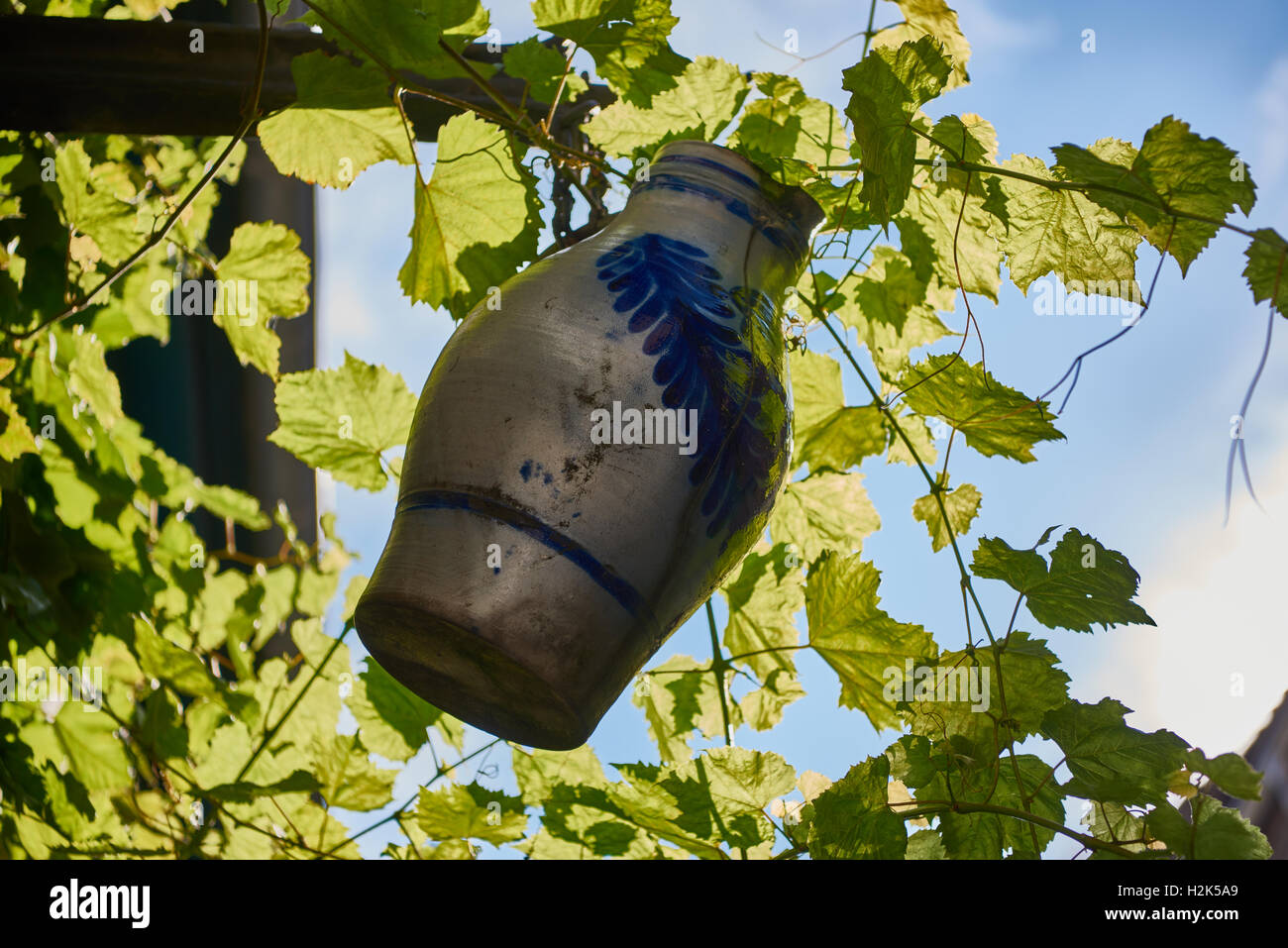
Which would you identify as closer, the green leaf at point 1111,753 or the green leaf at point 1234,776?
the green leaf at point 1234,776

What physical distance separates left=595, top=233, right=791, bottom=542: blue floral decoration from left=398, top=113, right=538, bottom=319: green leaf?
0.54 ft

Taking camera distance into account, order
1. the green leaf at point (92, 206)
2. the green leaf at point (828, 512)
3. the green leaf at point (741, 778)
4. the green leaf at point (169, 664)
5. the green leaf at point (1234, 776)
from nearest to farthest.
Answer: the green leaf at point (1234, 776), the green leaf at point (741, 778), the green leaf at point (828, 512), the green leaf at point (92, 206), the green leaf at point (169, 664)

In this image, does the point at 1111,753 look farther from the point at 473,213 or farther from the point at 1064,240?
the point at 473,213

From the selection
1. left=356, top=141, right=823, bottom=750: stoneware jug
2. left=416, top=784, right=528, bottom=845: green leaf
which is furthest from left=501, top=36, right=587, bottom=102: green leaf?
left=416, top=784, right=528, bottom=845: green leaf

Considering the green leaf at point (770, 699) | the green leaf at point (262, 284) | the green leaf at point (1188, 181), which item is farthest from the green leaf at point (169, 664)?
the green leaf at point (1188, 181)

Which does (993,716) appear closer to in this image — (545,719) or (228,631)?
(545,719)

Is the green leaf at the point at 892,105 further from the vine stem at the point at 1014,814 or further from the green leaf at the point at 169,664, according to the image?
the green leaf at the point at 169,664

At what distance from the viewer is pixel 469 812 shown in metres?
0.80

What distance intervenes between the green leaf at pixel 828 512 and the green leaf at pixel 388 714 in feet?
1.22

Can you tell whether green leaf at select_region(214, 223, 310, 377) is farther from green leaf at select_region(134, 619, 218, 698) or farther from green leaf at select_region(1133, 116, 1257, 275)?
green leaf at select_region(1133, 116, 1257, 275)

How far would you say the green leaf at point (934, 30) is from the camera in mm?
736

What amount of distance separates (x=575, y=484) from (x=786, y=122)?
0.44 m

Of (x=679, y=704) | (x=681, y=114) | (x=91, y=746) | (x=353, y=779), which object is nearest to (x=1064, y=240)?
(x=681, y=114)
